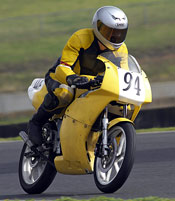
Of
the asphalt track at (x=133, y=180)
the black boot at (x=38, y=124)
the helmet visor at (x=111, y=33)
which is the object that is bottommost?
the asphalt track at (x=133, y=180)

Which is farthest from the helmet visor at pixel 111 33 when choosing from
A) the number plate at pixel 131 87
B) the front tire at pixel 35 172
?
the front tire at pixel 35 172

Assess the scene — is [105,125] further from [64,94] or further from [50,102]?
[50,102]

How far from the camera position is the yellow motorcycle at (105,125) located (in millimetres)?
5734

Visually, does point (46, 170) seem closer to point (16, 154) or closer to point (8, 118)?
point (16, 154)

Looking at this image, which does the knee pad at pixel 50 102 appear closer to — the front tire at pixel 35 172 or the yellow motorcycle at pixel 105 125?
the yellow motorcycle at pixel 105 125

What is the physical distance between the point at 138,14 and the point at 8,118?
11815 millimetres

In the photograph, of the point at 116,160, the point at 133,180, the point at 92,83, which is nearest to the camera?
the point at 116,160

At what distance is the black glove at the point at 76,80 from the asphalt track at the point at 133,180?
3.17ft

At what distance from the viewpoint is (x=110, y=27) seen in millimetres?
6137

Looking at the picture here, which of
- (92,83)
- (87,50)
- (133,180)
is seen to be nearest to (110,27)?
(87,50)

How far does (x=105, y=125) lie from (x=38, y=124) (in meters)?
1.22

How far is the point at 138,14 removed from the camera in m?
24.8

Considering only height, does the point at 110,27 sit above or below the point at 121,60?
above

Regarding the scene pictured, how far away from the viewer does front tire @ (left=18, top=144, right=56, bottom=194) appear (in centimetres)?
667
